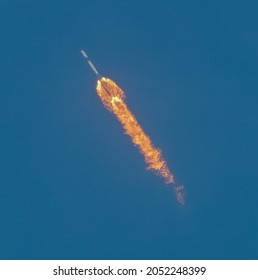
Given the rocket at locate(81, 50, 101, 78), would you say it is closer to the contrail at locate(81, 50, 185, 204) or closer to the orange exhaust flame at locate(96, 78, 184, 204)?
the contrail at locate(81, 50, 185, 204)

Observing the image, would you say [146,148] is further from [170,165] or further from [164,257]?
[164,257]

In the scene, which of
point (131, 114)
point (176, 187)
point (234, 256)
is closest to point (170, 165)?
point (176, 187)

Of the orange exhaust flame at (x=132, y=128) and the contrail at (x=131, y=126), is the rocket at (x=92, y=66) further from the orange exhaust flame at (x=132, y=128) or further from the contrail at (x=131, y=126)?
the orange exhaust flame at (x=132, y=128)

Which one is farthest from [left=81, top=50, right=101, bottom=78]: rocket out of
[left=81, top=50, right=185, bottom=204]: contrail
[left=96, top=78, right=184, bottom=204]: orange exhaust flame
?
[left=96, top=78, right=184, bottom=204]: orange exhaust flame

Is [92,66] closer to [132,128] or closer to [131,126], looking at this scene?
[131,126]
